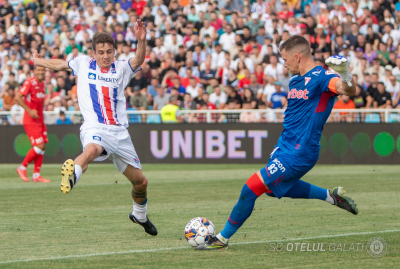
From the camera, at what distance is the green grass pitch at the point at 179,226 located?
5680mm

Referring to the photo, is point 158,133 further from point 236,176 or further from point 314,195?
point 314,195

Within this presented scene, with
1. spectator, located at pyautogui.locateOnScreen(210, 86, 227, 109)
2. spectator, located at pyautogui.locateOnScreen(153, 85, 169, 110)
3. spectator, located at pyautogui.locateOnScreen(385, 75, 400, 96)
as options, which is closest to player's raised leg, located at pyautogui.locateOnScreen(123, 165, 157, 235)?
spectator, located at pyautogui.locateOnScreen(210, 86, 227, 109)

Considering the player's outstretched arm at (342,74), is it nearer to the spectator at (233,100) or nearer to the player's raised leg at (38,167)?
the player's raised leg at (38,167)

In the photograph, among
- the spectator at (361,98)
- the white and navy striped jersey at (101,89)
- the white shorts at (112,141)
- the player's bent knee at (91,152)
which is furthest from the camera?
the spectator at (361,98)

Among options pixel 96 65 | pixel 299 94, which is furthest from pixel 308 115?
pixel 96 65

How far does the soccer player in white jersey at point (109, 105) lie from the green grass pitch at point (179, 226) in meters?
0.65

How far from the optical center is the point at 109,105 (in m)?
7.34

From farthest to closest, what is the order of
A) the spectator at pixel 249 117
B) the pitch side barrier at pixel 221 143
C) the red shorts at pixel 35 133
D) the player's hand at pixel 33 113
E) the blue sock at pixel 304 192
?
the spectator at pixel 249 117
the pitch side barrier at pixel 221 143
the red shorts at pixel 35 133
the player's hand at pixel 33 113
the blue sock at pixel 304 192

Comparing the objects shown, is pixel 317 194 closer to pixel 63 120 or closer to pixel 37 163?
pixel 37 163

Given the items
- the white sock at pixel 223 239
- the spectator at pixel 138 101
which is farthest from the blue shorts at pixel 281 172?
the spectator at pixel 138 101

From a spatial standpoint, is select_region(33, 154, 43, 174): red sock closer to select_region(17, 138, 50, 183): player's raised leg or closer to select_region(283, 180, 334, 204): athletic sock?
select_region(17, 138, 50, 183): player's raised leg

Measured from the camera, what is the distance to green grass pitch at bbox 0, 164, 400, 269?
5.68m

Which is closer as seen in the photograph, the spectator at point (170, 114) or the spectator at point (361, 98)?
the spectator at point (361, 98)

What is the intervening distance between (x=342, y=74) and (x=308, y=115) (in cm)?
79
